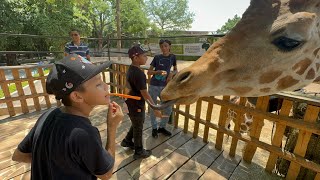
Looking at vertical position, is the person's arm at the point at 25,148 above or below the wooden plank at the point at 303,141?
above

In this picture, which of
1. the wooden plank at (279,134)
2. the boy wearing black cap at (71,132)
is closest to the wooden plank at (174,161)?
the wooden plank at (279,134)

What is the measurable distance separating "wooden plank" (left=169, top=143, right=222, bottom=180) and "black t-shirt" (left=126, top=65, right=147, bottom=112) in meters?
1.03

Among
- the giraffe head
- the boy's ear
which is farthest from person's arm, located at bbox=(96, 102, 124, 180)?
the giraffe head

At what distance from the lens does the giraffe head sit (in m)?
1.47

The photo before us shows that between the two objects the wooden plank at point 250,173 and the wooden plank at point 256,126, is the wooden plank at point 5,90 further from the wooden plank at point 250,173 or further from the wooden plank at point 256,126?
the wooden plank at point 256,126

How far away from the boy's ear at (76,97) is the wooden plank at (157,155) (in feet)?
6.50

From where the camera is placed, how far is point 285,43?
1478 millimetres

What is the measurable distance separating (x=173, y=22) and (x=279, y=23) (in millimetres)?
48025

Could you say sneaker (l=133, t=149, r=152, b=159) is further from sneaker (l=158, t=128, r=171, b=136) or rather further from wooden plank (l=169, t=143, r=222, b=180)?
sneaker (l=158, t=128, r=171, b=136)

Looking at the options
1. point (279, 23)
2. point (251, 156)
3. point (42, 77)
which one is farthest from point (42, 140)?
point (42, 77)

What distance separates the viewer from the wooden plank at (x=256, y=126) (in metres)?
3.00

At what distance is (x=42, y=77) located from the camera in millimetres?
5199

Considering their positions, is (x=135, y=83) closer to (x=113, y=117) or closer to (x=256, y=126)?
(x=113, y=117)

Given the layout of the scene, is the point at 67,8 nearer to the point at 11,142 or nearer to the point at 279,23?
the point at 11,142
